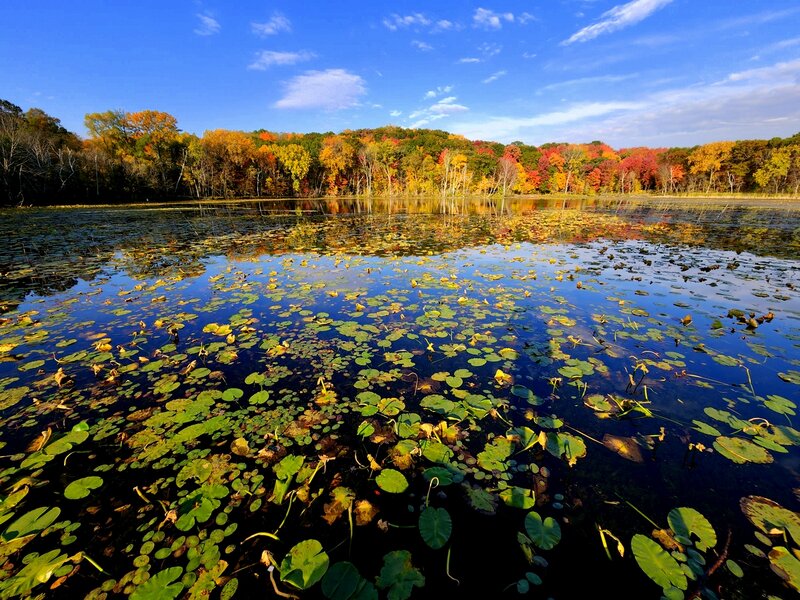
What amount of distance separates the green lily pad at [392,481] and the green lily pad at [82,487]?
215cm

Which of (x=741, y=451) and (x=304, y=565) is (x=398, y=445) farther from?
(x=741, y=451)

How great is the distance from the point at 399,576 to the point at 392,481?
64 cm

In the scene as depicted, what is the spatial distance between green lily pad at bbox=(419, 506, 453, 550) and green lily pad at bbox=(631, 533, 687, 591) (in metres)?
1.15

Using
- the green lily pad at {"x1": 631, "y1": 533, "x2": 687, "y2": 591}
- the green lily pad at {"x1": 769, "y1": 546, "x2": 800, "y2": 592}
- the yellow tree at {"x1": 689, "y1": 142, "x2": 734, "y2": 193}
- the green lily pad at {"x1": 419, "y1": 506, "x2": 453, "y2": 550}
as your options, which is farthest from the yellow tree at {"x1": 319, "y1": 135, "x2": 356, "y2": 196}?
the yellow tree at {"x1": 689, "y1": 142, "x2": 734, "y2": 193}

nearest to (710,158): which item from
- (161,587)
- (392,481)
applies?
(392,481)

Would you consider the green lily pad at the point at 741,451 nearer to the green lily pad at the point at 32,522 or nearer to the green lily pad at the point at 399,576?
the green lily pad at the point at 399,576

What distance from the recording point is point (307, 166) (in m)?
60.1

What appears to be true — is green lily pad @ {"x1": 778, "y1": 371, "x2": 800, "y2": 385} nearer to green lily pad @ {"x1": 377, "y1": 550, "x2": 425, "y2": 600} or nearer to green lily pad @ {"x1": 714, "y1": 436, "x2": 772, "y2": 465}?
green lily pad @ {"x1": 714, "y1": 436, "x2": 772, "y2": 465}

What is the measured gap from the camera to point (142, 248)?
12102 mm

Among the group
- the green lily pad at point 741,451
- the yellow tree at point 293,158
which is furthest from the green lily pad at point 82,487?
the yellow tree at point 293,158

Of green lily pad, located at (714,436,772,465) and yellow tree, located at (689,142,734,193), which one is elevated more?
yellow tree, located at (689,142,734,193)

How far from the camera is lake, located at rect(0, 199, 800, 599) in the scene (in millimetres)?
1936

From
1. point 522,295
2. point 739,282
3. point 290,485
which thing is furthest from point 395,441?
point 739,282

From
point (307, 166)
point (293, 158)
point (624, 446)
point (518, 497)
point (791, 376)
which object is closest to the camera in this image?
point (518, 497)
